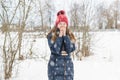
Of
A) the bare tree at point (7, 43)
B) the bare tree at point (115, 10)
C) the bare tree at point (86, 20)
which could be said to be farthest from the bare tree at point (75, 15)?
the bare tree at point (115, 10)

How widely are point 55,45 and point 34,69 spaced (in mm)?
3138

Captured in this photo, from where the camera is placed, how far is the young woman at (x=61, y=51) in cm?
387

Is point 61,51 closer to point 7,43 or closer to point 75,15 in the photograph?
point 7,43

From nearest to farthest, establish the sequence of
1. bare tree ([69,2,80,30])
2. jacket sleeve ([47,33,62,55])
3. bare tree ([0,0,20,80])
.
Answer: jacket sleeve ([47,33,62,55]) → bare tree ([0,0,20,80]) → bare tree ([69,2,80,30])

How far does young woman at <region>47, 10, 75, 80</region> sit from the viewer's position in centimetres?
387

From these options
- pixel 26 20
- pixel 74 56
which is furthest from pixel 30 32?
pixel 74 56

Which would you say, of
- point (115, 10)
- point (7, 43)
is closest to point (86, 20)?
point (7, 43)

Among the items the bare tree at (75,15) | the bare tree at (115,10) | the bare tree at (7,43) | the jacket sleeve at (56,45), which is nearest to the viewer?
the jacket sleeve at (56,45)

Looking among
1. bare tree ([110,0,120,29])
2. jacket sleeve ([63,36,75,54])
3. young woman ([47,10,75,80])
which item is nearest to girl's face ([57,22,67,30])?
young woman ([47,10,75,80])

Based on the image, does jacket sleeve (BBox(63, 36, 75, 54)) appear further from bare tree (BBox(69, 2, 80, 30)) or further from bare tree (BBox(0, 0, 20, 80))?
bare tree (BBox(69, 2, 80, 30))

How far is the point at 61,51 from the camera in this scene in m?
3.91

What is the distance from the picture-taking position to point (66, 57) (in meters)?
3.91

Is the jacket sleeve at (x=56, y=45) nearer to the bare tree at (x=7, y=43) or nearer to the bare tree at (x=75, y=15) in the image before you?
the bare tree at (x=7, y=43)

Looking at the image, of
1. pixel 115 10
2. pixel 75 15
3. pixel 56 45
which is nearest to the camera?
pixel 56 45
